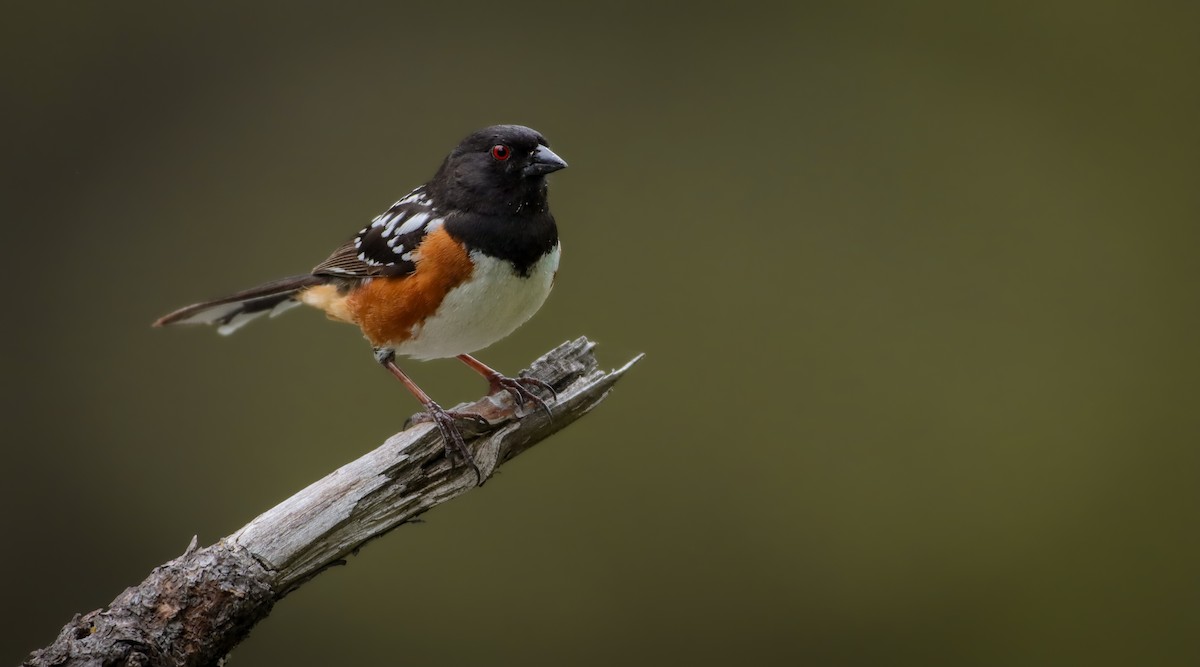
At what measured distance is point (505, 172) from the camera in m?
2.34

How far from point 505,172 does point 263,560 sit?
98 cm

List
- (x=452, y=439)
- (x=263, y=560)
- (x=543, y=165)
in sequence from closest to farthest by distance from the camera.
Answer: (x=263, y=560), (x=452, y=439), (x=543, y=165)

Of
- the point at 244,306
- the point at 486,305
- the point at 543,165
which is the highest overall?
the point at 244,306

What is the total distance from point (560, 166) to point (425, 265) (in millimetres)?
381

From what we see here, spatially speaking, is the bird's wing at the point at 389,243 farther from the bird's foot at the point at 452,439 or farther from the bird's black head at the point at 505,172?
the bird's foot at the point at 452,439

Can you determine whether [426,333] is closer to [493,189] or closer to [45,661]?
[493,189]

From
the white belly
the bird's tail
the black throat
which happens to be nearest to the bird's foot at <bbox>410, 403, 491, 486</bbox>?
the white belly

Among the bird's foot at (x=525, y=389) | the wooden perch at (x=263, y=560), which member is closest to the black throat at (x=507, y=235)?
the bird's foot at (x=525, y=389)

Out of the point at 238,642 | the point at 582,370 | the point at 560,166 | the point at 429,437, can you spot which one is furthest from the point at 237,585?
the point at 560,166

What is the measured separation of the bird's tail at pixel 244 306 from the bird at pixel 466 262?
0.31 metres

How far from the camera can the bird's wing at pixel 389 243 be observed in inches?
95.0

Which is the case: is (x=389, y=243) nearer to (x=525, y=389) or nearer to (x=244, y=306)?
(x=525, y=389)

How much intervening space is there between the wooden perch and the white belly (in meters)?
0.21

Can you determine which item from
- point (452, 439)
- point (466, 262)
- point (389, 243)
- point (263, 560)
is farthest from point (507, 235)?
point (263, 560)
